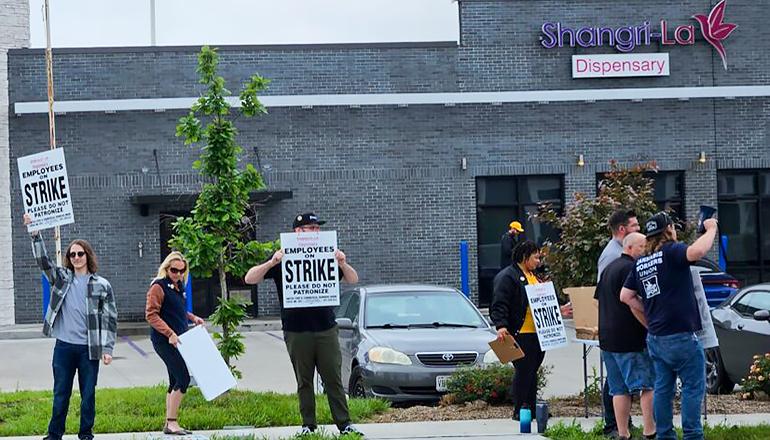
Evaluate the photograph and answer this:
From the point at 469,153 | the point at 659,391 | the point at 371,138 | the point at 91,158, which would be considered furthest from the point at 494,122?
the point at 659,391

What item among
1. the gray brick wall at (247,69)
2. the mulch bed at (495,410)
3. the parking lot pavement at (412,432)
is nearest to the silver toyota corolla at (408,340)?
the mulch bed at (495,410)

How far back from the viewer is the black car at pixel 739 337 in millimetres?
13898

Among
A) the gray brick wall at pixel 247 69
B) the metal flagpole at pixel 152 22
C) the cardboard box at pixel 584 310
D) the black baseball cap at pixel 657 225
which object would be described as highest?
the metal flagpole at pixel 152 22

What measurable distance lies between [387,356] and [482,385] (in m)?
1.23

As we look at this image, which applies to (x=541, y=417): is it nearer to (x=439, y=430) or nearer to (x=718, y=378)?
(x=439, y=430)

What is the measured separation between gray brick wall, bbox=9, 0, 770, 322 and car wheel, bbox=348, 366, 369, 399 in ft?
43.7

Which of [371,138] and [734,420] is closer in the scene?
[734,420]

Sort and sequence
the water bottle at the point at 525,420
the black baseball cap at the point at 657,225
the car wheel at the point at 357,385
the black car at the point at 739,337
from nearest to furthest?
the black baseball cap at the point at 657,225 < the water bottle at the point at 525,420 < the car wheel at the point at 357,385 < the black car at the point at 739,337

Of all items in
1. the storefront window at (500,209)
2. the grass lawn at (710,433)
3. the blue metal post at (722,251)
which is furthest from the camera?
the blue metal post at (722,251)

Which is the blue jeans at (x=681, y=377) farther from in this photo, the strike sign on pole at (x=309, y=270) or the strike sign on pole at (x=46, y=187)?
the strike sign on pole at (x=46, y=187)

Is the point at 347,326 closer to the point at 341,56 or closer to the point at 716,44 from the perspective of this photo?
the point at 341,56

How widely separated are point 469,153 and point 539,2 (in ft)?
12.9

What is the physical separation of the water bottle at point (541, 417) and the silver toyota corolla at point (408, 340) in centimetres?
229

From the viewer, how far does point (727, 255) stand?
29.1m
